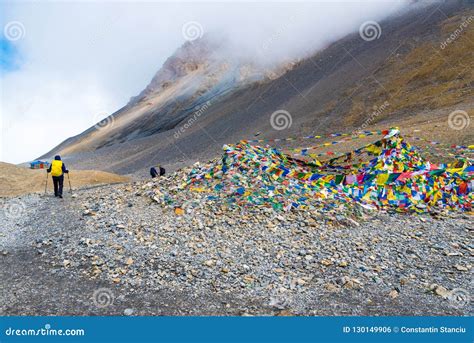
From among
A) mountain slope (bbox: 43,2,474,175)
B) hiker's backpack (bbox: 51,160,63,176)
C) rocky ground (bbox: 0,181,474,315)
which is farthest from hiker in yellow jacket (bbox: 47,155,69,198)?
mountain slope (bbox: 43,2,474,175)

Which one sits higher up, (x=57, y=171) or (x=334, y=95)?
(x=334, y=95)

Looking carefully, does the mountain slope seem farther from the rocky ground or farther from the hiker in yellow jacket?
the hiker in yellow jacket

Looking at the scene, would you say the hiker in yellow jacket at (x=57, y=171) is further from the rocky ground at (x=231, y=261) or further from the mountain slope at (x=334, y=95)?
the mountain slope at (x=334, y=95)

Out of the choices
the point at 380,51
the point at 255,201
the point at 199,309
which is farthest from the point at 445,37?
the point at 199,309

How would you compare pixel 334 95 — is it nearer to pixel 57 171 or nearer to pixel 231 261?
pixel 57 171

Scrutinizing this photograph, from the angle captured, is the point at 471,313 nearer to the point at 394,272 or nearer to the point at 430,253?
the point at 394,272

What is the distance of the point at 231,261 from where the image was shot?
350 inches

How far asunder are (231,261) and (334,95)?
4614cm

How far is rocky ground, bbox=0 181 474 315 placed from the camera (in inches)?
294

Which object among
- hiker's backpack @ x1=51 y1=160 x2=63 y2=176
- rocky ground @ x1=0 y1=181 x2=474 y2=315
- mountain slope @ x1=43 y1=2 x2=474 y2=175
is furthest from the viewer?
mountain slope @ x1=43 y1=2 x2=474 y2=175

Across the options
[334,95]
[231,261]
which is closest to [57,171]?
[231,261]

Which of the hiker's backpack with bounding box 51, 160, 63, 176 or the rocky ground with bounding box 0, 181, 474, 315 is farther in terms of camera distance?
the hiker's backpack with bounding box 51, 160, 63, 176

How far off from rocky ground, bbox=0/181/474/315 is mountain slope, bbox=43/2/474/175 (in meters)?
14.1

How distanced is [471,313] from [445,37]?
49.4 m
